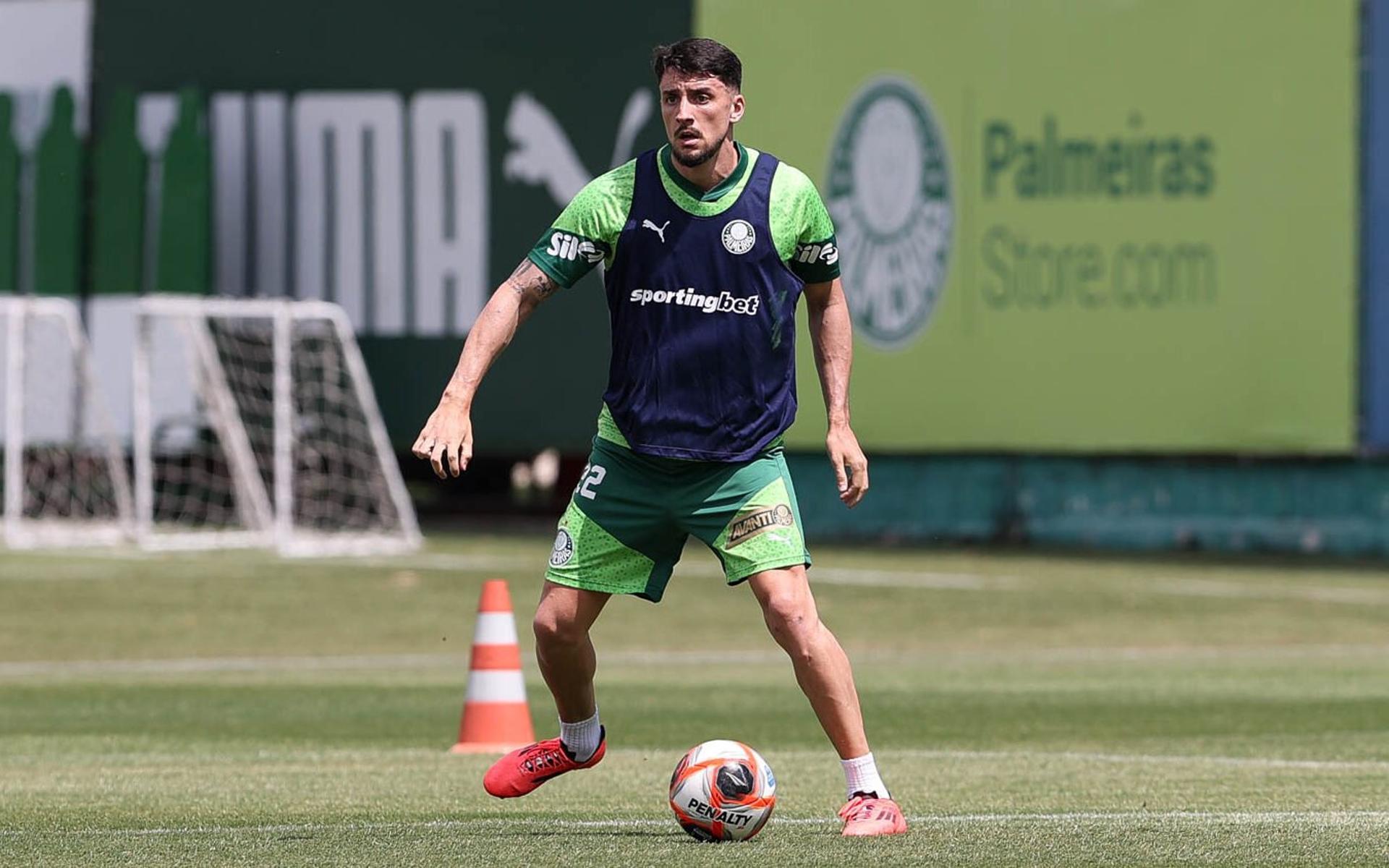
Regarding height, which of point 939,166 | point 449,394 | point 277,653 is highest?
point 939,166

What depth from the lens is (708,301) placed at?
830 cm

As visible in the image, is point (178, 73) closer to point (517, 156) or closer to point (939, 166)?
point (517, 156)

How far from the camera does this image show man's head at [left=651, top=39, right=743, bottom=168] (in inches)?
322

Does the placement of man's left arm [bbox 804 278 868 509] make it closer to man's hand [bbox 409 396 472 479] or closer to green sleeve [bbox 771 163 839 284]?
green sleeve [bbox 771 163 839 284]

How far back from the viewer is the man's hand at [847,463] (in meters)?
8.24

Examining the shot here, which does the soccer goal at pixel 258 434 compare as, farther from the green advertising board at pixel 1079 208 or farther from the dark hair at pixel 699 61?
the dark hair at pixel 699 61

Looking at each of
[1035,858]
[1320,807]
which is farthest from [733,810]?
[1320,807]

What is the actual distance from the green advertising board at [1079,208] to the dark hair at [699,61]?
17.7 metres

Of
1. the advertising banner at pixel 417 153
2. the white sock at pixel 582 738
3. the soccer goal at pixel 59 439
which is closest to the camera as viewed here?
the white sock at pixel 582 738

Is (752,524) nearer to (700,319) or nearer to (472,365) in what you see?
(700,319)

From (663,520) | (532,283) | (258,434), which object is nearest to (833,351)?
(663,520)

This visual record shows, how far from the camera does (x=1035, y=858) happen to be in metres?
7.57

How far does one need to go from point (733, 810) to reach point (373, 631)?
40.4 feet

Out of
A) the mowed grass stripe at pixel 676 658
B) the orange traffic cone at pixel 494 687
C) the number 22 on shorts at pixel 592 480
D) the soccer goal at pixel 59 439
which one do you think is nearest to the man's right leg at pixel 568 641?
the number 22 on shorts at pixel 592 480
